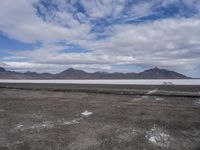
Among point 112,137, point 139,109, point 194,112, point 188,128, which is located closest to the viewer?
point 112,137

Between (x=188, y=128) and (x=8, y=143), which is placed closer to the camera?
(x=8, y=143)

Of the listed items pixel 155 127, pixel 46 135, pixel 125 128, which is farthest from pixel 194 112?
pixel 46 135

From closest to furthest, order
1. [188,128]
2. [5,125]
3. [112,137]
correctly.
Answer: [112,137] < [188,128] < [5,125]

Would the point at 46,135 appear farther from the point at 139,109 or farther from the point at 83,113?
the point at 139,109

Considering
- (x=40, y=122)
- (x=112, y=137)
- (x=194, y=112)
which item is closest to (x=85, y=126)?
(x=112, y=137)

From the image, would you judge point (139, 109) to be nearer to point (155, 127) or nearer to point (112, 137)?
point (155, 127)

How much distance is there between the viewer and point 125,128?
24.4 feet

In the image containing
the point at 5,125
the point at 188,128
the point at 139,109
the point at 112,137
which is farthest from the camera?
the point at 139,109

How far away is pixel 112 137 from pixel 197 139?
2.96 m

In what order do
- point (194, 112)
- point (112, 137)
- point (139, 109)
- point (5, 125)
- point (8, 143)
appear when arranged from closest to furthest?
point (8, 143), point (112, 137), point (5, 125), point (194, 112), point (139, 109)

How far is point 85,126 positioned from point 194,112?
6272 mm

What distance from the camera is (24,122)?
28.1ft

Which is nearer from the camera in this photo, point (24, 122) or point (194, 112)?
point (24, 122)

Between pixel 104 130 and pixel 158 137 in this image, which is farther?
pixel 104 130
